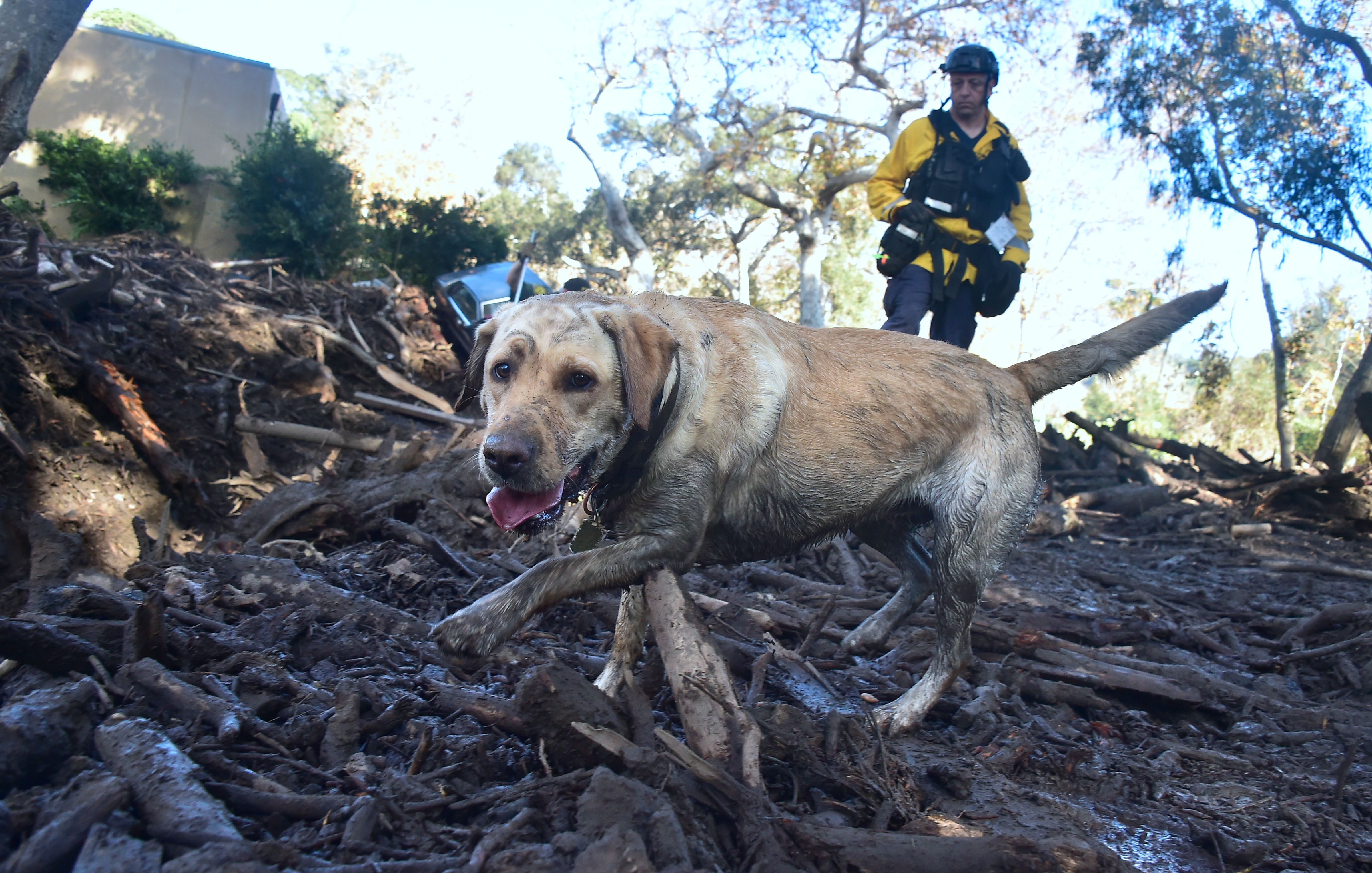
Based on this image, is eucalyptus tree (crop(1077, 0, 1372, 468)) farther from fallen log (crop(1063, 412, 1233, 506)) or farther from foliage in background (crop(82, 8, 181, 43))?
foliage in background (crop(82, 8, 181, 43))

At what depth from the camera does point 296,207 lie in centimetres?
1703

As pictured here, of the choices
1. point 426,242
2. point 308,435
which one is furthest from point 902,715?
point 426,242

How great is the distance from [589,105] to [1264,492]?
21087mm

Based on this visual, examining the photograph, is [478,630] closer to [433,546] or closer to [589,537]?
[589,537]

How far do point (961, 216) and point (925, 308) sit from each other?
0.65m

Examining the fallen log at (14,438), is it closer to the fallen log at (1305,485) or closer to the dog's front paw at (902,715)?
the dog's front paw at (902,715)

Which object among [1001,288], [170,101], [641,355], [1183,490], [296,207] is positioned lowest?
[641,355]

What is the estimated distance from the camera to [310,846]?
176 centimetres

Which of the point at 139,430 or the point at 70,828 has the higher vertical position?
the point at 139,430

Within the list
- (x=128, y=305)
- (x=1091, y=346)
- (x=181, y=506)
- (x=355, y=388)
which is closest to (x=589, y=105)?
(x=355, y=388)

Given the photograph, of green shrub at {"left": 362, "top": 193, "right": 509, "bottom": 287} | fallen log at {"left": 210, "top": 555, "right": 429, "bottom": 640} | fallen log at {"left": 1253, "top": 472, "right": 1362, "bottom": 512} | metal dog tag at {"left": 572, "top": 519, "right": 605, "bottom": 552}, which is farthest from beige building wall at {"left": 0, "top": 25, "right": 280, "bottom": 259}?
fallen log at {"left": 1253, "top": 472, "right": 1362, "bottom": 512}

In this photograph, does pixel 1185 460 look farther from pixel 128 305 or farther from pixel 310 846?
pixel 128 305

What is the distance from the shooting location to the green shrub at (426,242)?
54.9 feet

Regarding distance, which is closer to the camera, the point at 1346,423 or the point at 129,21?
the point at 1346,423
